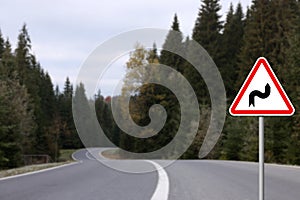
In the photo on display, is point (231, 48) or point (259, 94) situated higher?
point (231, 48)

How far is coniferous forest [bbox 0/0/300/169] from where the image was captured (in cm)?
3148

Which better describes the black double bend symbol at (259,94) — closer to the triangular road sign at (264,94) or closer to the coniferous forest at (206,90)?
the triangular road sign at (264,94)

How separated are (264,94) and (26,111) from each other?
44.6m

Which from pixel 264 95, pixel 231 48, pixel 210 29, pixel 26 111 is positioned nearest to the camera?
pixel 264 95

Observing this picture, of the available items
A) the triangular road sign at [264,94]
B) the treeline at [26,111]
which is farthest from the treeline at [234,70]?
the triangular road sign at [264,94]

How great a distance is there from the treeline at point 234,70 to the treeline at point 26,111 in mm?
10064

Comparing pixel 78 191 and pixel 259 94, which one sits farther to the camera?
pixel 78 191

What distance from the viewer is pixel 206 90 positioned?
157 feet

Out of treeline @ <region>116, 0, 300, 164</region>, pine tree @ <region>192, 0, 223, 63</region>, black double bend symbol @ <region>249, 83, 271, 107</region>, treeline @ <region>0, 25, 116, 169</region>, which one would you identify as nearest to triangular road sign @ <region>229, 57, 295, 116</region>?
black double bend symbol @ <region>249, 83, 271, 107</region>

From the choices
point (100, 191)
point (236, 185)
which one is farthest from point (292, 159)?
point (100, 191)

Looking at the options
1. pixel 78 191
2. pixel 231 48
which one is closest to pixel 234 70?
pixel 231 48

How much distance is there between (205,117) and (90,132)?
90.6 ft

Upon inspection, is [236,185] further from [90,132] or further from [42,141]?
[42,141]

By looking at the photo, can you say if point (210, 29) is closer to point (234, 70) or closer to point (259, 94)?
point (234, 70)
